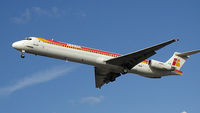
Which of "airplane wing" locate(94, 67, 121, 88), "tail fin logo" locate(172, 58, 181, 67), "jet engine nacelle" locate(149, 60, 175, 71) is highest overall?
"tail fin logo" locate(172, 58, 181, 67)

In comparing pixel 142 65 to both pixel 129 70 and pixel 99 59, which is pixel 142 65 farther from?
pixel 99 59

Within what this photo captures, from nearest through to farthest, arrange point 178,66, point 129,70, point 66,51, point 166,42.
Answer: point 166,42 < point 66,51 < point 129,70 < point 178,66

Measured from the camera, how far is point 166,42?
25.6 metres

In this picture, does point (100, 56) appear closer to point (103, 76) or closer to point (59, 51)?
point (59, 51)

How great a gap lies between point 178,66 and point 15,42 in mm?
16414

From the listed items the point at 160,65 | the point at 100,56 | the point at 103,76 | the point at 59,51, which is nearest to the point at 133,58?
the point at 100,56

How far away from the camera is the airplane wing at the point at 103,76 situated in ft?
107

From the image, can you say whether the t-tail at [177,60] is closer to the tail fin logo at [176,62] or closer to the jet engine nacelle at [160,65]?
the tail fin logo at [176,62]

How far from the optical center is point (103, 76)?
3325cm

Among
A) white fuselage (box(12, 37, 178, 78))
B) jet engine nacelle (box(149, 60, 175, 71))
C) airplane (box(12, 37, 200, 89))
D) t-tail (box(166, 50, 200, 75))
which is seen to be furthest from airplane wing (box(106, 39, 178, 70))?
t-tail (box(166, 50, 200, 75))

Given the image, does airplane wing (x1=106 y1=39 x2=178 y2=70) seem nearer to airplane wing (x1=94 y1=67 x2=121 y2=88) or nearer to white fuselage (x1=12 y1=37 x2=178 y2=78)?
white fuselage (x1=12 y1=37 x2=178 y2=78)

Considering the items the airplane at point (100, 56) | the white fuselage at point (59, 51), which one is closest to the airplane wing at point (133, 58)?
the airplane at point (100, 56)

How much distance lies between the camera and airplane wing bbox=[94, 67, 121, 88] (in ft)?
107

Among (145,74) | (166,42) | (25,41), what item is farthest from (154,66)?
(25,41)
